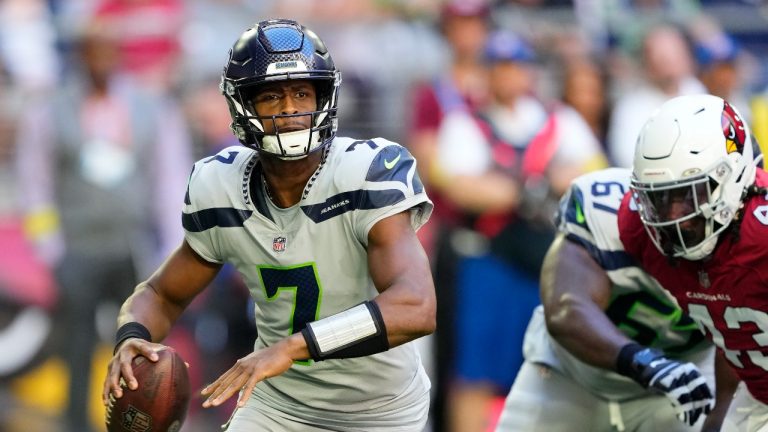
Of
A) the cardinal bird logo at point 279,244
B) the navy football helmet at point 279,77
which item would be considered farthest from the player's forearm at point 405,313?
the navy football helmet at point 279,77

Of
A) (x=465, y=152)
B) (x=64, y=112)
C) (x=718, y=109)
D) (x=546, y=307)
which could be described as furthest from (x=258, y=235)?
(x=64, y=112)

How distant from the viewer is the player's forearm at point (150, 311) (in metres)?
4.28

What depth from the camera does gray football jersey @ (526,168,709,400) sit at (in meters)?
4.81

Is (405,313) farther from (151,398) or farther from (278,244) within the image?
(151,398)

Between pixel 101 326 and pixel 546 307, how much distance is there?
350 cm

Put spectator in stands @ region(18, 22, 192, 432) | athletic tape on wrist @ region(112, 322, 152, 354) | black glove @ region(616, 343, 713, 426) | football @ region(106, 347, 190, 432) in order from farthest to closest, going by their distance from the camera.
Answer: spectator in stands @ region(18, 22, 192, 432) → black glove @ region(616, 343, 713, 426) → athletic tape on wrist @ region(112, 322, 152, 354) → football @ region(106, 347, 190, 432)

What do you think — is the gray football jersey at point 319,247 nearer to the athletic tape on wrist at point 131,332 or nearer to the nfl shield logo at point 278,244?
the nfl shield logo at point 278,244

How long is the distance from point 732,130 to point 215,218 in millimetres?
1708

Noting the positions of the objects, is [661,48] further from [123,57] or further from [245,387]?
[245,387]

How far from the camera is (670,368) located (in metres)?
4.32

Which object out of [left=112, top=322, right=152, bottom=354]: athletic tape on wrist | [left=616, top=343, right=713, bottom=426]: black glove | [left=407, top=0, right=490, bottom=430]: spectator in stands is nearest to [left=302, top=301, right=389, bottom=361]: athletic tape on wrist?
[left=112, top=322, right=152, bottom=354]: athletic tape on wrist

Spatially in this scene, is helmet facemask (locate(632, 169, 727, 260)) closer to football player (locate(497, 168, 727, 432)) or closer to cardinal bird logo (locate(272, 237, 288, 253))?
football player (locate(497, 168, 727, 432))

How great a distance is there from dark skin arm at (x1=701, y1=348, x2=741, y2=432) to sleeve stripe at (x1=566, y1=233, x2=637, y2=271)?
44cm

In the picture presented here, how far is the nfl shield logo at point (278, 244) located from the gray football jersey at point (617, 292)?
1.26 metres
